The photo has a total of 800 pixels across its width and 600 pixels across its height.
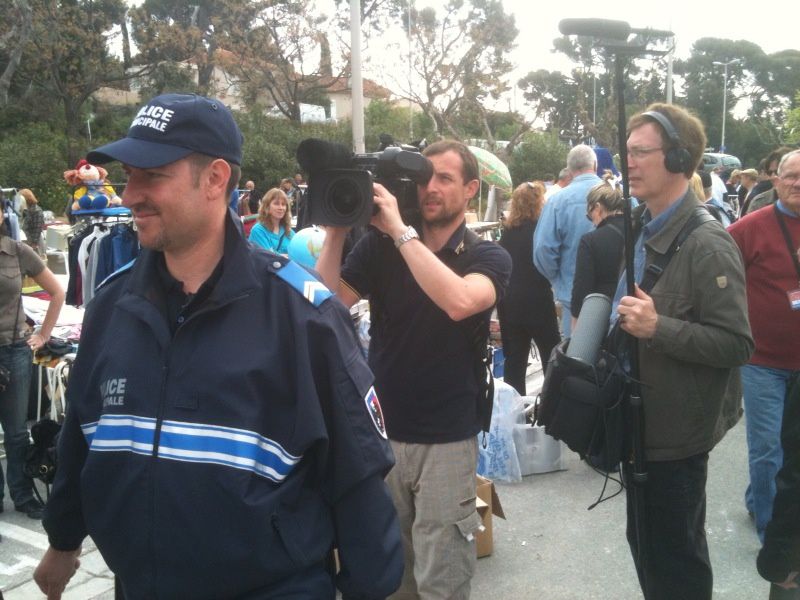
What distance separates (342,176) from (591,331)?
1.00 metres

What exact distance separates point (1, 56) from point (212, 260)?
35.6 meters

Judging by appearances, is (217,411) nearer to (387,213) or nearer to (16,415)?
(387,213)

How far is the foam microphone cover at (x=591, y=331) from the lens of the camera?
2706 millimetres

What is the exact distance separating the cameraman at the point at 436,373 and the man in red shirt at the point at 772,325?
1755 mm

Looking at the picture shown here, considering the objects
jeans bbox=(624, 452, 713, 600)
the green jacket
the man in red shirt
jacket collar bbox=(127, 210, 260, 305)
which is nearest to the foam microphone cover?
the green jacket

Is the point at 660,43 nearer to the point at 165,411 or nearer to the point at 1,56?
the point at 165,411

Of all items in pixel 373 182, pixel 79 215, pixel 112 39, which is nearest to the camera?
pixel 373 182

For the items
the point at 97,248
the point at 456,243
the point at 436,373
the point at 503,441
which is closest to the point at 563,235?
the point at 503,441

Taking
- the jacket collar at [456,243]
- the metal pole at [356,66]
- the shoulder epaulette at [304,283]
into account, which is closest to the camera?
the shoulder epaulette at [304,283]

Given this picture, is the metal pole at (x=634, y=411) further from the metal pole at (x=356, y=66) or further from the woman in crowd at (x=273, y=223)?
the metal pole at (x=356, y=66)

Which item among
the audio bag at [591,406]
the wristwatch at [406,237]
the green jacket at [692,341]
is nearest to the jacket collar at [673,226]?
the green jacket at [692,341]

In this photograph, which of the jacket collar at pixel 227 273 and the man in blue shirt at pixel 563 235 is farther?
the man in blue shirt at pixel 563 235

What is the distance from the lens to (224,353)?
5.72ft

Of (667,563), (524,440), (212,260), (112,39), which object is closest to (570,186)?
(524,440)
